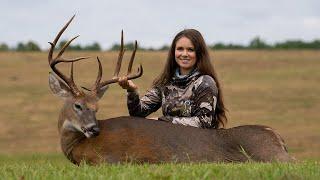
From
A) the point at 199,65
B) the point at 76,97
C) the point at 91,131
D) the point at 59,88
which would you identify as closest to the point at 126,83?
the point at 76,97

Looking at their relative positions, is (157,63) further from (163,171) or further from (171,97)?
(163,171)

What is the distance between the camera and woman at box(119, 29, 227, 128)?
1084 centimetres

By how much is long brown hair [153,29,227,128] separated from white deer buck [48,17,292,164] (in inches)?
26.0

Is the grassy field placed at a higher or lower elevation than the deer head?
lower

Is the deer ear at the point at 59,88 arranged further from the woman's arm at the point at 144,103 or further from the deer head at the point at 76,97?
the woman's arm at the point at 144,103

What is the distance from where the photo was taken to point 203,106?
10.8 m

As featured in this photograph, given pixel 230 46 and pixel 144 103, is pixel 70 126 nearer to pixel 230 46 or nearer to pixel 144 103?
pixel 144 103

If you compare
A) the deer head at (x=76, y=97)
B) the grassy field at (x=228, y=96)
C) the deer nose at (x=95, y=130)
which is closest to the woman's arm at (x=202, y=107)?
the deer head at (x=76, y=97)

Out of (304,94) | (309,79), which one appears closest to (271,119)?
(304,94)

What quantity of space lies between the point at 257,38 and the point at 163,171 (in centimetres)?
5825

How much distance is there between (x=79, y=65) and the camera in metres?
48.5

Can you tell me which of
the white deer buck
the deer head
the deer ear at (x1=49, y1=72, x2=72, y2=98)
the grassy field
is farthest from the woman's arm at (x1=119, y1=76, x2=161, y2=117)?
the grassy field

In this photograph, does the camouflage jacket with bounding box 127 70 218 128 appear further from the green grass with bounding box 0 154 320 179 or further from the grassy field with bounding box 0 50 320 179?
the grassy field with bounding box 0 50 320 179

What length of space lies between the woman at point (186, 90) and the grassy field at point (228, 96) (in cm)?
966
